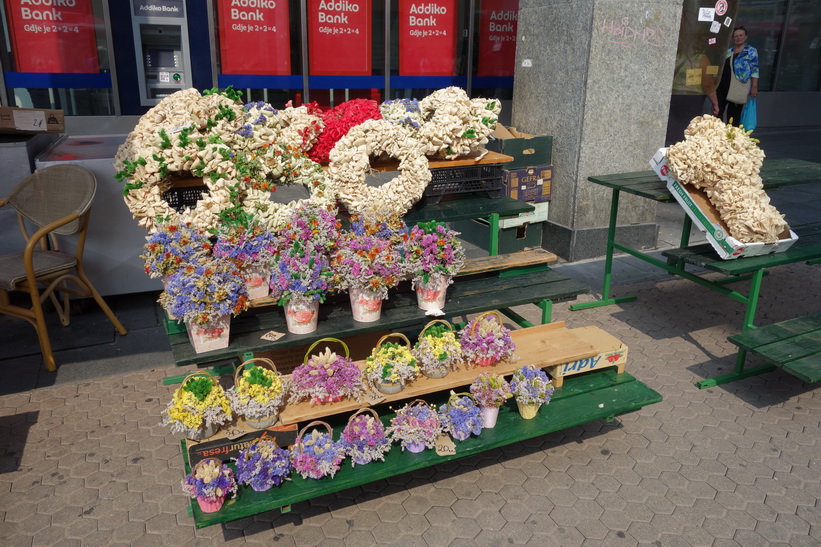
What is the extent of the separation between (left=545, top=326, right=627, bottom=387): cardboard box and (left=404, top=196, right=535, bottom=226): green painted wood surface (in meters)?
1.00

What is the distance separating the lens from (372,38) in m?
8.87

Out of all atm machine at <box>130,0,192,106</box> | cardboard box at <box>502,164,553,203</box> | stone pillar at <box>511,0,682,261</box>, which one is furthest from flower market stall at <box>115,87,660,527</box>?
atm machine at <box>130,0,192,106</box>

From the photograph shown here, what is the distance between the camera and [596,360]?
4.33 m

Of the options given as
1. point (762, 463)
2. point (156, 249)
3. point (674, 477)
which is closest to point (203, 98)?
point (156, 249)

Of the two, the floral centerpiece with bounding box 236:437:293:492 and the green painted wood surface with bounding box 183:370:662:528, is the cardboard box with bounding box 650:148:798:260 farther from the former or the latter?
the floral centerpiece with bounding box 236:437:293:492

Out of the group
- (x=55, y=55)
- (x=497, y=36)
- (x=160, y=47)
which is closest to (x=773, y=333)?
(x=497, y=36)

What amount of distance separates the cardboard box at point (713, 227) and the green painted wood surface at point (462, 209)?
1.40 meters

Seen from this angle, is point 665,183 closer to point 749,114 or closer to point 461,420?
point 461,420

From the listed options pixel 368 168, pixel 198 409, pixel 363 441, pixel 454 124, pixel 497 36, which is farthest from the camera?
pixel 497 36

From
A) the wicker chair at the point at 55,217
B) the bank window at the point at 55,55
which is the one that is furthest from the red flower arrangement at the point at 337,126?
the bank window at the point at 55,55

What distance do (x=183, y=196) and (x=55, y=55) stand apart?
5.04 meters

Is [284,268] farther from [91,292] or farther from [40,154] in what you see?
[40,154]

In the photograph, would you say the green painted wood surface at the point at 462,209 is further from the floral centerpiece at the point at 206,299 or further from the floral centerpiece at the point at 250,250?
the floral centerpiece at the point at 206,299

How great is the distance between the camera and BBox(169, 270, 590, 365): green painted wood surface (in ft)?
11.5
